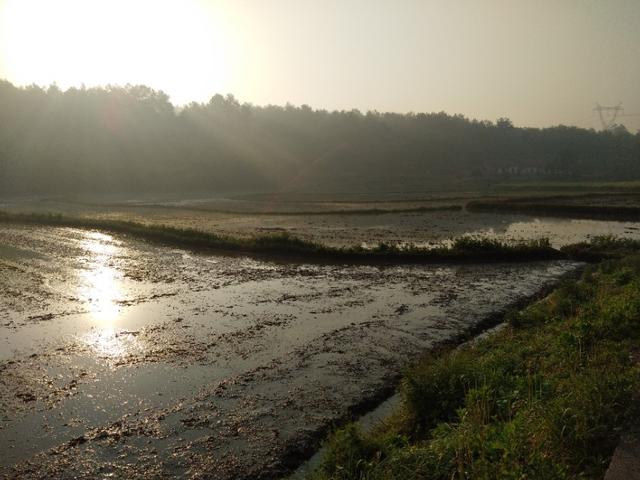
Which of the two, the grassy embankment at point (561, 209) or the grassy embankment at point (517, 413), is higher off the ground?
the grassy embankment at point (561, 209)

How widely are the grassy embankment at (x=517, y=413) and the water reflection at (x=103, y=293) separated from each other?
6008mm

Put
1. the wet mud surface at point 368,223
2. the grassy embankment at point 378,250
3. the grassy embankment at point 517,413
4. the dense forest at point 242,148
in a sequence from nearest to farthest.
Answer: the grassy embankment at point 517,413 → the grassy embankment at point 378,250 → the wet mud surface at point 368,223 → the dense forest at point 242,148

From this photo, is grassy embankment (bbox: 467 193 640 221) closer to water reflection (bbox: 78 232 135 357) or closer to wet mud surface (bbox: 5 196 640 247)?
wet mud surface (bbox: 5 196 640 247)

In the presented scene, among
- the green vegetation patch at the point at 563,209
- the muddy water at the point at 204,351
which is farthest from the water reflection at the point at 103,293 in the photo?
the green vegetation patch at the point at 563,209

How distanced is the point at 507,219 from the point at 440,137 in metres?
85.6

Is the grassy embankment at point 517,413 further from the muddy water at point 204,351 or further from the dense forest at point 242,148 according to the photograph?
the dense forest at point 242,148

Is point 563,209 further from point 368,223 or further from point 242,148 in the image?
point 242,148

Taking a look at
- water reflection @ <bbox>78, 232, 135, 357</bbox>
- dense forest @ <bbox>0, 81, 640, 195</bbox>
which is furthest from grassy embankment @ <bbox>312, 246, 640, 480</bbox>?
dense forest @ <bbox>0, 81, 640, 195</bbox>

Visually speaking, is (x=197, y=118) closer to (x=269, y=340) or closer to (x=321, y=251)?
(x=321, y=251)

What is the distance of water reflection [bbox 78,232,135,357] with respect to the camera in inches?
389

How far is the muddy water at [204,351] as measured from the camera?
6023mm

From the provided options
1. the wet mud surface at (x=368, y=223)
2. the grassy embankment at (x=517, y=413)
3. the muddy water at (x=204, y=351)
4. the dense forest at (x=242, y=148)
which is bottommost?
the muddy water at (x=204, y=351)

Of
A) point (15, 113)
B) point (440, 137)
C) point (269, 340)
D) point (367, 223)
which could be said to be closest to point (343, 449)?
point (269, 340)

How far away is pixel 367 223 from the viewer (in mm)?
29641
